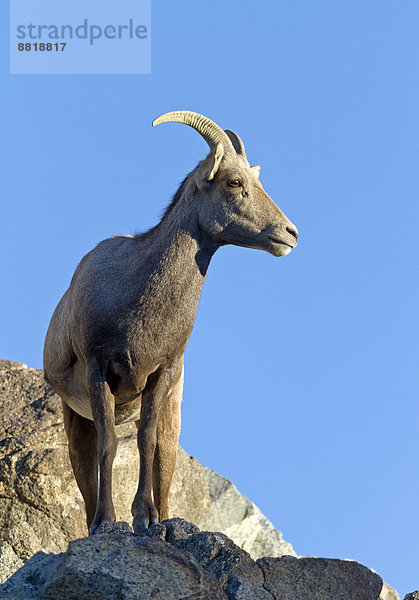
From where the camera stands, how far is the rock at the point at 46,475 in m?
11.4

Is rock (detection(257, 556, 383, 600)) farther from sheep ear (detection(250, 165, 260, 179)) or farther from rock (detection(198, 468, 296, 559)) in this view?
rock (detection(198, 468, 296, 559))

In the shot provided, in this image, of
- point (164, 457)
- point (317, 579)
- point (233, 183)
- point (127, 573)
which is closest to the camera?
point (127, 573)

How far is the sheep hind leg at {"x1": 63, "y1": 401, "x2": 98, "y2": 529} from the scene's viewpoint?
9.47m

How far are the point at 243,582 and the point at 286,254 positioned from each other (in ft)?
10.6

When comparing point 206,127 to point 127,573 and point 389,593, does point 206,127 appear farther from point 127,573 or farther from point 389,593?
point 389,593

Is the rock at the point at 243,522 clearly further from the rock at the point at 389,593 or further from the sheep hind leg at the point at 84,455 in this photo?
the sheep hind leg at the point at 84,455

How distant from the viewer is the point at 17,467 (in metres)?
11.5

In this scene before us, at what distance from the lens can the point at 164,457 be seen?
8898 mm

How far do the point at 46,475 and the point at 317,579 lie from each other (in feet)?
19.2

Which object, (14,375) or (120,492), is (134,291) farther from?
(14,375)

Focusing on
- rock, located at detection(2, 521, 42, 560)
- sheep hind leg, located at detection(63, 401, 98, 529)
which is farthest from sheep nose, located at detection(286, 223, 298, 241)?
rock, located at detection(2, 521, 42, 560)

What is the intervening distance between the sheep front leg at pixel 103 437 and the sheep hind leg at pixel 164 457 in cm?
86

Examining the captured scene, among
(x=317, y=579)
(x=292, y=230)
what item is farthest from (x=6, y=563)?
(x=292, y=230)

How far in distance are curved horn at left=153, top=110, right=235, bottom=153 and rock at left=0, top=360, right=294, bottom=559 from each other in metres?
5.02
